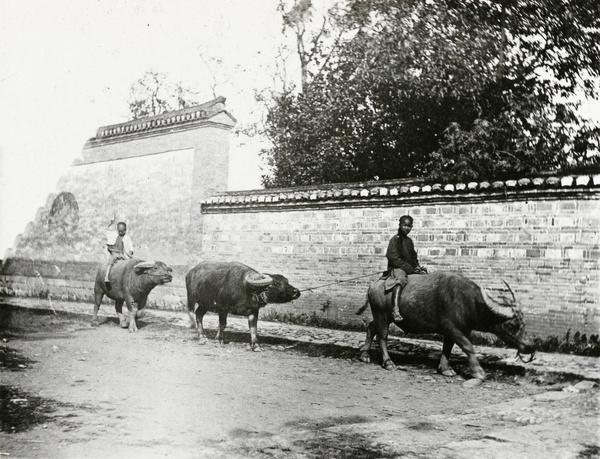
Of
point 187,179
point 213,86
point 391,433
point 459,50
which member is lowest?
point 391,433

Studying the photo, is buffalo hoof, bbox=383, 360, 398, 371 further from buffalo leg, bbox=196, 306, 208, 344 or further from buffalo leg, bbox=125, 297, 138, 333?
buffalo leg, bbox=125, 297, 138, 333

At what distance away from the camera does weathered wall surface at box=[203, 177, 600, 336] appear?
20.1 ft

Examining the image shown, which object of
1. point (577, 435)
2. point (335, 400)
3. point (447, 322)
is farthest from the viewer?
point (447, 322)

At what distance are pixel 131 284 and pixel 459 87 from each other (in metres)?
5.37

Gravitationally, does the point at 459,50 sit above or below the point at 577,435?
above

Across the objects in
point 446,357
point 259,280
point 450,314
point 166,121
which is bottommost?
point 446,357

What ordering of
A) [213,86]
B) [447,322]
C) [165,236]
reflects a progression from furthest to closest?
1. [165,236]
2. [213,86]
3. [447,322]

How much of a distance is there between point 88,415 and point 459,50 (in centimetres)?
629

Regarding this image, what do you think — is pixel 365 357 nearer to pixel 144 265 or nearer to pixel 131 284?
pixel 144 265

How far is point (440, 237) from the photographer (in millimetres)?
7121

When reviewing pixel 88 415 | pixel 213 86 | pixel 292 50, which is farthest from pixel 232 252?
pixel 88 415

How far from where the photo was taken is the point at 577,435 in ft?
13.5

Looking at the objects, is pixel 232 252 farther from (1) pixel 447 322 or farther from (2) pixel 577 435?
(2) pixel 577 435

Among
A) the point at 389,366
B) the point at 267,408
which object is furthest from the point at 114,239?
the point at 267,408
